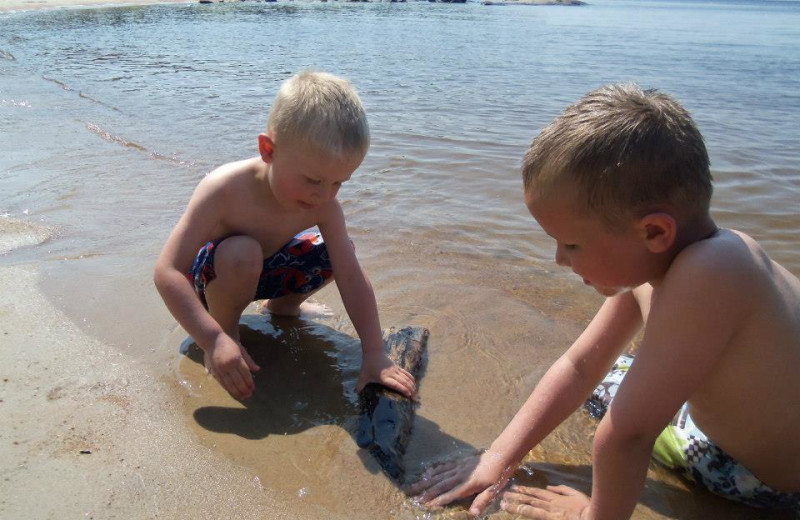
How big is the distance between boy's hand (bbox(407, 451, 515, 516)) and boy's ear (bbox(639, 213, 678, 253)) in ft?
2.90

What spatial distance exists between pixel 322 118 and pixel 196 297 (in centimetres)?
80

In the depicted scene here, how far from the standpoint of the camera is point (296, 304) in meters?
3.05

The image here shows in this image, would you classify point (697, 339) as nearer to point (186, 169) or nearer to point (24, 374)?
point (24, 374)

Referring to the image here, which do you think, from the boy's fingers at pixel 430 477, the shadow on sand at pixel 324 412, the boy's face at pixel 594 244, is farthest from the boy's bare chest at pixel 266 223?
the boy's face at pixel 594 244

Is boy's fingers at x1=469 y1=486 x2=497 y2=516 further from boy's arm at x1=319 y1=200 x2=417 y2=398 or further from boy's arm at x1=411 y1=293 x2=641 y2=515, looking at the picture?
boy's arm at x1=319 y1=200 x2=417 y2=398

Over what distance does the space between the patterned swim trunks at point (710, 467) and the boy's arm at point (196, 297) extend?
129cm

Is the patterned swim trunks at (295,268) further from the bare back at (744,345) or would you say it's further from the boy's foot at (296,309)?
the bare back at (744,345)

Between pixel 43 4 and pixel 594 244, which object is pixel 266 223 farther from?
pixel 43 4

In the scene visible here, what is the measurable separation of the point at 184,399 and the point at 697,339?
1721mm

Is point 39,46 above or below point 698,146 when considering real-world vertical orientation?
below

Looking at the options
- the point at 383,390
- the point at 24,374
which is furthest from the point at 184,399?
the point at 383,390

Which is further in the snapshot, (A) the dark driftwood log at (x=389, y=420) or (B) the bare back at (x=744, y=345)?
(A) the dark driftwood log at (x=389, y=420)

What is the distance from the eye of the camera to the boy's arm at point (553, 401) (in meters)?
1.98

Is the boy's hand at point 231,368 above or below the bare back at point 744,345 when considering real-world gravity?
below
